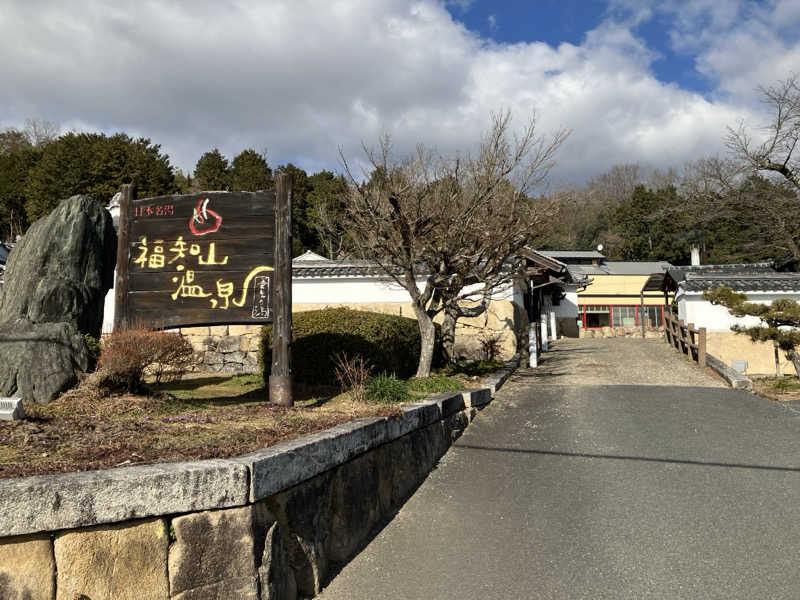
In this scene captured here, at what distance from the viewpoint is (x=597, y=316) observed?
38.0 meters

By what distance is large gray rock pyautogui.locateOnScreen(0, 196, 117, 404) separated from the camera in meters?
5.65

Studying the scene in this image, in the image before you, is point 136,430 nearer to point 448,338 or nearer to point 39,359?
point 39,359

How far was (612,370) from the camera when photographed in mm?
15172

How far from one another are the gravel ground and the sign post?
800 centimetres

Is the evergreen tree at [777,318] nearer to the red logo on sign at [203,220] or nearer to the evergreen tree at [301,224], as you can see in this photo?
the red logo on sign at [203,220]

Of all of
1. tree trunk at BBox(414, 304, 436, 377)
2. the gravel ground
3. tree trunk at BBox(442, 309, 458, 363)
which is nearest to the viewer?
tree trunk at BBox(414, 304, 436, 377)

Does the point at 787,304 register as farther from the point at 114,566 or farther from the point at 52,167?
the point at 52,167

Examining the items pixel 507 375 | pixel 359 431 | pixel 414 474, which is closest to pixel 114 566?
pixel 359 431

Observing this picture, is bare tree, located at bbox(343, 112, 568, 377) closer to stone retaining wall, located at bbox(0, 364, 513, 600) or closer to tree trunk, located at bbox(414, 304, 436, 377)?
tree trunk, located at bbox(414, 304, 436, 377)

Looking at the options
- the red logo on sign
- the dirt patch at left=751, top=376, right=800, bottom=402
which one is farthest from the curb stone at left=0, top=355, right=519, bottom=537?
the dirt patch at left=751, top=376, right=800, bottom=402

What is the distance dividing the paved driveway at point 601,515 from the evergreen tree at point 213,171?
39286 millimetres

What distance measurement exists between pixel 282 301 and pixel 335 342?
11.0 feet

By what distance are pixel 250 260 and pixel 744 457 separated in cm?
623

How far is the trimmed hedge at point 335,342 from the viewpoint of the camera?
9.82 m
